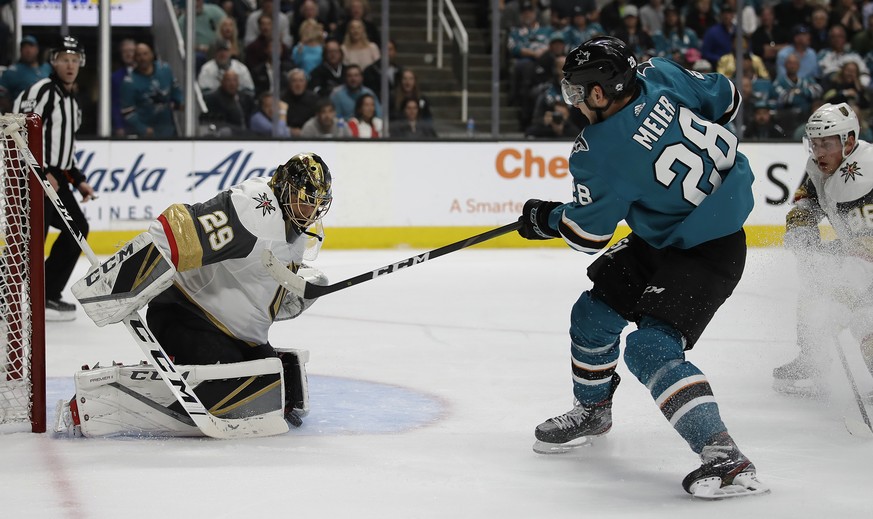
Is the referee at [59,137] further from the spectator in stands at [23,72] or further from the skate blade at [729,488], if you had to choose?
the skate blade at [729,488]

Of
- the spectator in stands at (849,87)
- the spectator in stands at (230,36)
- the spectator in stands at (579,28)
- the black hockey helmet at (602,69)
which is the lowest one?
the black hockey helmet at (602,69)

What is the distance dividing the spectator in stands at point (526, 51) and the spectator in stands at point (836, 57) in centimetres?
198

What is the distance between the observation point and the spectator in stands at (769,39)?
823 cm

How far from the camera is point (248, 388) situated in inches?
117

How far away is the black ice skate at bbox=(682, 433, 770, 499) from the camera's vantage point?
2467mm

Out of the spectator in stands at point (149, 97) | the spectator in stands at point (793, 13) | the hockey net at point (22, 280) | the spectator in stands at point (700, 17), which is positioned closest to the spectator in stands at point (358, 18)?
the spectator in stands at point (149, 97)

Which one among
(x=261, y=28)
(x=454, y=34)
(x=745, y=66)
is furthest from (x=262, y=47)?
(x=745, y=66)

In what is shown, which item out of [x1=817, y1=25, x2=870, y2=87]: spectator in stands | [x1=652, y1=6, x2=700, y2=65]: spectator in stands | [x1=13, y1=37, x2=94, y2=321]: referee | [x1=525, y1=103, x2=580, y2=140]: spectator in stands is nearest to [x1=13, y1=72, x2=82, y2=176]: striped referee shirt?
[x1=13, y1=37, x2=94, y2=321]: referee

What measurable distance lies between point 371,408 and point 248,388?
522 millimetres

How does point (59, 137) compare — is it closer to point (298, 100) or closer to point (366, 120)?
point (298, 100)

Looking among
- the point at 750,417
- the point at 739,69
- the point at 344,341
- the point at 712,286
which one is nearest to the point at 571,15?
the point at 739,69

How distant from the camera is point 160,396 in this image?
2.98m

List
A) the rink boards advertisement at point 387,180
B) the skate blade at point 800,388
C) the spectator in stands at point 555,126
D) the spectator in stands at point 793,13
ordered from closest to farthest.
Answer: the skate blade at point 800,388 → the rink boards advertisement at point 387,180 → the spectator in stands at point 555,126 → the spectator in stands at point 793,13

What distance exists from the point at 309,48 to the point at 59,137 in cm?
292
